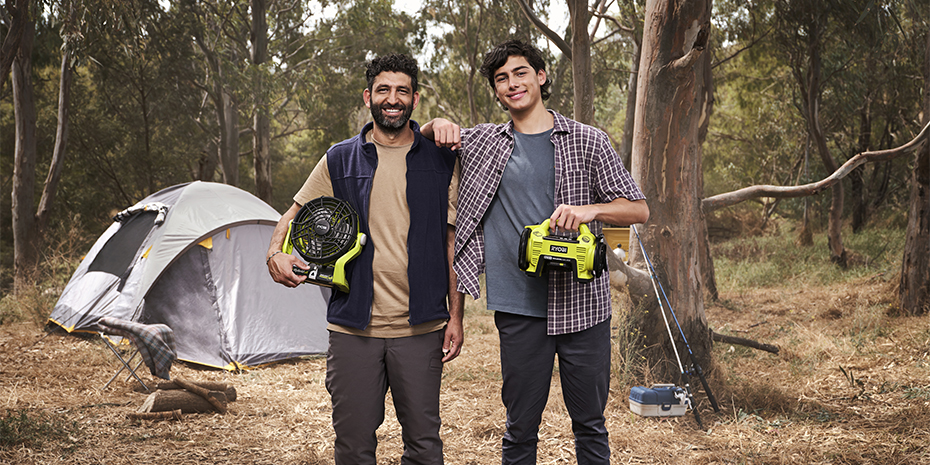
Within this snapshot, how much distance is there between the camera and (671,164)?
4.40 meters

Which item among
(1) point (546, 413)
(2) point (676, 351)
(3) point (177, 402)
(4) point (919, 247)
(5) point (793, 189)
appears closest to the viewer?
(2) point (676, 351)

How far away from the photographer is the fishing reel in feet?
6.92

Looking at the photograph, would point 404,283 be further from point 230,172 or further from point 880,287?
point 230,172

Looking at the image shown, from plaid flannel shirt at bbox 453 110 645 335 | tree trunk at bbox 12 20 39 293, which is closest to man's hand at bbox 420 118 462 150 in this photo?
plaid flannel shirt at bbox 453 110 645 335

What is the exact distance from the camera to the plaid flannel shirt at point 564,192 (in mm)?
2254

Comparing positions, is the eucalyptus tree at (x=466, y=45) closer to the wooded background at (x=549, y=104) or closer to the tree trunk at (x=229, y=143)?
the wooded background at (x=549, y=104)

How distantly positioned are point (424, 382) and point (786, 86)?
56.7 feet

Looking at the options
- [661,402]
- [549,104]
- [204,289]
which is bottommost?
[661,402]

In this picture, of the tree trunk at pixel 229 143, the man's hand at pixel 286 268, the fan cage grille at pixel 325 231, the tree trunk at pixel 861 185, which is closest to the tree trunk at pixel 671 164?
the fan cage grille at pixel 325 231

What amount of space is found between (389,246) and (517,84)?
→ 73cm

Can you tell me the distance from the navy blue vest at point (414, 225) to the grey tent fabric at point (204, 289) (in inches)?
159

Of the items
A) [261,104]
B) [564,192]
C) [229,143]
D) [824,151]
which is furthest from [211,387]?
[229,143]

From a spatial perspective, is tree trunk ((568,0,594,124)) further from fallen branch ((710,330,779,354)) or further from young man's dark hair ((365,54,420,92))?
young man's dark hair ((365,54,420,92))

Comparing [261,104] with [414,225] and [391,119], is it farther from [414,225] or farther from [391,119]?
[414,225]
